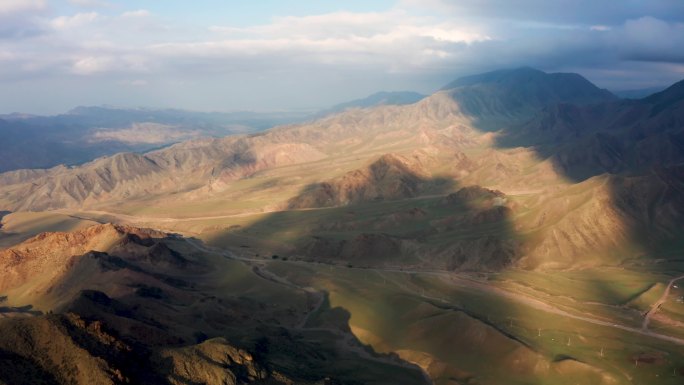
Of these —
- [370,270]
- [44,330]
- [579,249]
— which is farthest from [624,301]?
[44,330]

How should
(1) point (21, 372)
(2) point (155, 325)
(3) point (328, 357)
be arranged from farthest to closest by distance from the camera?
(3) point (328, 357), (2) point (155, 325), (1) point (21, 372)

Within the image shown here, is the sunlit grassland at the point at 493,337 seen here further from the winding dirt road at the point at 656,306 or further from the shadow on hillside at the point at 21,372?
the shadow on hillside at the point at 21,372

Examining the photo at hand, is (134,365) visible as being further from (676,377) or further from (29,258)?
(29,258)

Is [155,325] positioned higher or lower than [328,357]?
higher

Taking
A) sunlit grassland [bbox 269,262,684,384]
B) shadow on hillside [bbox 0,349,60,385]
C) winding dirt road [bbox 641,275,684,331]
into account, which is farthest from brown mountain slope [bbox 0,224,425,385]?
winding dirt road [bbox 641,275,684,331]

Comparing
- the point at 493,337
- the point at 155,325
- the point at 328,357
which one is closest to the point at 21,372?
the point at 155,325

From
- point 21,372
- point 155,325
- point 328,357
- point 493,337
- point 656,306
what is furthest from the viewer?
point 656,306

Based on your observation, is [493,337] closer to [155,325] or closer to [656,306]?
[656,306]

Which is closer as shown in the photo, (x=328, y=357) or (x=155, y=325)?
(x=155, y=325)

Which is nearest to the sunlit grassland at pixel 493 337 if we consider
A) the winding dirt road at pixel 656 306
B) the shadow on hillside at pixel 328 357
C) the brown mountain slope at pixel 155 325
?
the shadow on hillside at pixel 328 357

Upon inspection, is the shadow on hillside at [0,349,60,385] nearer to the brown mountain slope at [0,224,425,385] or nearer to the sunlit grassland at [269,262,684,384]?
the brown mountain slope at [0,224,425,385]

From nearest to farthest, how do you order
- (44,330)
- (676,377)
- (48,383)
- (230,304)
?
(48,383) → (44,330) → (676,377) → (230,304)
